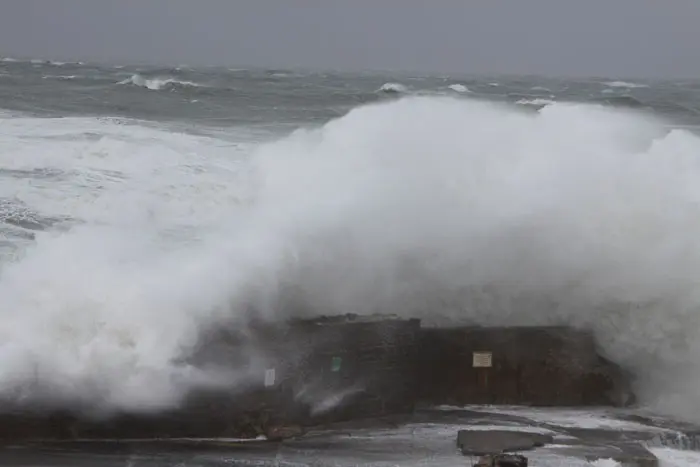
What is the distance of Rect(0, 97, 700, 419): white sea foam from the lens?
841cm

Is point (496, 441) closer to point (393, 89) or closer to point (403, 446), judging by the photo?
point (403, 446)

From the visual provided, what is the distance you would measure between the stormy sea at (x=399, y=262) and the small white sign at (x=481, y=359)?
50 cm

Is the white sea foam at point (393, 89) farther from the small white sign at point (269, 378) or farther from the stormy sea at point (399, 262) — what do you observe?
the small white sign at point (269, 378)

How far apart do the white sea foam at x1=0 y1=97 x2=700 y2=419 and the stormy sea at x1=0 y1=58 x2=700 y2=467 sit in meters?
0.02

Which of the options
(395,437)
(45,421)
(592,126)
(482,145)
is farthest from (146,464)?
(592,126)

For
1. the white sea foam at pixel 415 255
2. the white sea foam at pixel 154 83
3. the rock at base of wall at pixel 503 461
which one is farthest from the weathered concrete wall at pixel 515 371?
the white sea foam at pixel 154 83

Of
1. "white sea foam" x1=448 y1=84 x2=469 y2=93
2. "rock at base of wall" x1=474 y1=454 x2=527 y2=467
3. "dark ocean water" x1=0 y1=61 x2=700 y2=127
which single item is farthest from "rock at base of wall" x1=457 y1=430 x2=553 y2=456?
"white sea foam" x1=448 y1=84 x2=469 y2=93

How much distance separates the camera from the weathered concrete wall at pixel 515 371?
9.18 metres

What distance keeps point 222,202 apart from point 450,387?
21.1ft

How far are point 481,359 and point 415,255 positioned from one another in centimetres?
134

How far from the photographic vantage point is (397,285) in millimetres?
9844

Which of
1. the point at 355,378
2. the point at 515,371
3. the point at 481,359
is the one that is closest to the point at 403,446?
the point at 355,378

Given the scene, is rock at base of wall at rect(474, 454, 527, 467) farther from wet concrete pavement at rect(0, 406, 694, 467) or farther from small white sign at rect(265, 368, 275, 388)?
small white sign at rect(265, 368, 275, 388)

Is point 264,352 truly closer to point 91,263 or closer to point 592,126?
point 91,263
